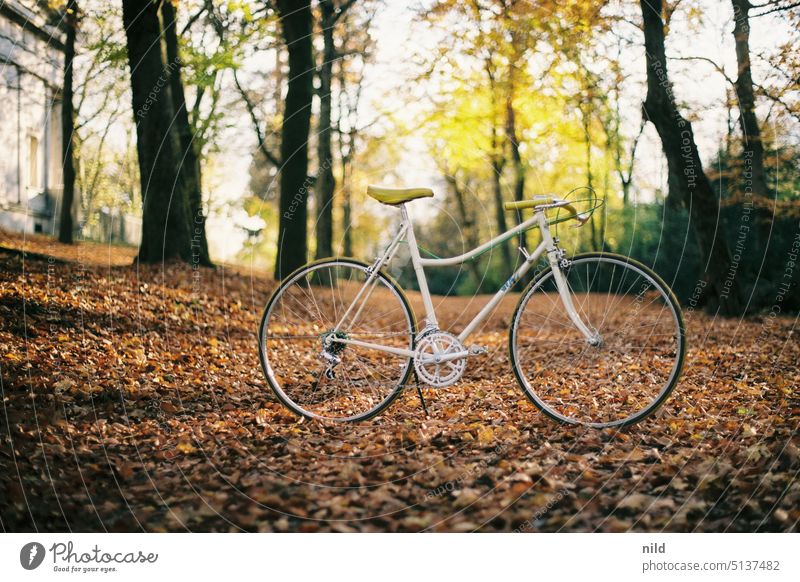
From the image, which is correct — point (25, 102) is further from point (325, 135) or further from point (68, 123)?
point (325, 135)

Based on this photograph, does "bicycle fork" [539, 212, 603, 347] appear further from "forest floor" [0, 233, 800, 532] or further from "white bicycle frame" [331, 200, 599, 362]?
"forest floor" [0, 233, 800, 532]

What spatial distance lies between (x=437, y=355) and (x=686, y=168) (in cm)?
562

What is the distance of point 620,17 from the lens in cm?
581

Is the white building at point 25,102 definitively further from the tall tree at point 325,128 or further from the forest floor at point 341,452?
the tall tree at point 325,128

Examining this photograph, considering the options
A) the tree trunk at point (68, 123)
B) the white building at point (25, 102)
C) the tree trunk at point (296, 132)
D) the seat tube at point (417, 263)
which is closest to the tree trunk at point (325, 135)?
the tree trunk at point (296, 132)

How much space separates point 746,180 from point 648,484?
6236 millimetres

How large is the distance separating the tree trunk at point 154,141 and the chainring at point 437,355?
442 cm

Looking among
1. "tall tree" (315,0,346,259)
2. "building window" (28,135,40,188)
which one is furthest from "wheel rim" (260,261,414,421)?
"building window" (28,135,40,188)

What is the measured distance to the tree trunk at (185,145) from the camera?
305 inches

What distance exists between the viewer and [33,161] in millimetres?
7766

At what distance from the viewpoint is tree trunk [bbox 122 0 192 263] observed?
7.20 m

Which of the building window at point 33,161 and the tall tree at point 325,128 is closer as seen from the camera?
the building window at point 33,161

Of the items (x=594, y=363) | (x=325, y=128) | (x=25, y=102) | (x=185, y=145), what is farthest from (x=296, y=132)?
(x=594, y=363)

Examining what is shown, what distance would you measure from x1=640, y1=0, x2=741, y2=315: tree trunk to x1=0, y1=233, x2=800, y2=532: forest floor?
9.68ft
